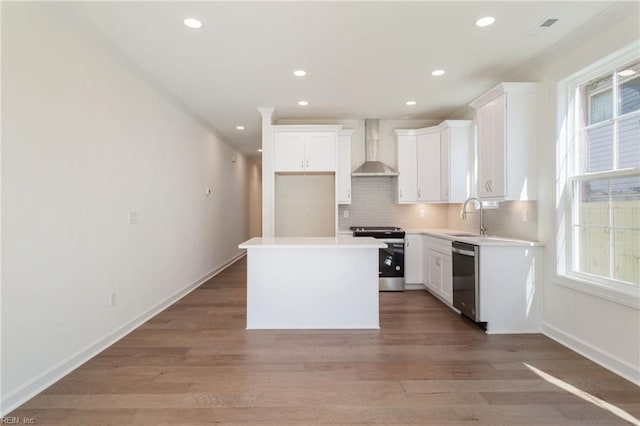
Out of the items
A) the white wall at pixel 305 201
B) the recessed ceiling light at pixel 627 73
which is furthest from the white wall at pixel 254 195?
the recessed ceiling light at pixel 627 73

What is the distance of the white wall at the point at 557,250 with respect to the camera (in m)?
2.19

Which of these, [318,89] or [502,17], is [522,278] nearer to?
[502,17]

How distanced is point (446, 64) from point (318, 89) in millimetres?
1439

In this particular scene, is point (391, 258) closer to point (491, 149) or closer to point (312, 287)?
point (312, 287)

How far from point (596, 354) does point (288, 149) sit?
12.8ft

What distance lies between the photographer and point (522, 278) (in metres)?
3.03

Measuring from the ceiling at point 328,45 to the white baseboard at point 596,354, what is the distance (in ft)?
8.47

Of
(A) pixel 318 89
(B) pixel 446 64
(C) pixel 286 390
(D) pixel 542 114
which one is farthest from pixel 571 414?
(A) pixel 318 89

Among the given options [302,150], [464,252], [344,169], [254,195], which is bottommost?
[464,252]

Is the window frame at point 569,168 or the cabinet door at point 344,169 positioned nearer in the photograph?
the window frame at point 569,168

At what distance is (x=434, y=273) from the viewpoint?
4.25 metres

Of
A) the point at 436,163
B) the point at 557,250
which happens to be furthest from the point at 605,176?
the point at 436,163

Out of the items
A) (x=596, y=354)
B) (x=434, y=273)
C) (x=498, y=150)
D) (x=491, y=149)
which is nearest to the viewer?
(x=596, y=354)

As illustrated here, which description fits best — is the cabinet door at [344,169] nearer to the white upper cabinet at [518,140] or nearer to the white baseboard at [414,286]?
the white baseboard at [414,286]
